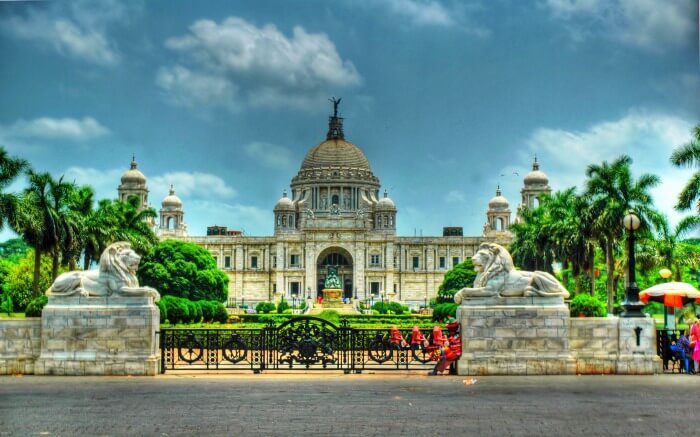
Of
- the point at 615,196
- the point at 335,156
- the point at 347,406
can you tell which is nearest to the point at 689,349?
the point at 347,406

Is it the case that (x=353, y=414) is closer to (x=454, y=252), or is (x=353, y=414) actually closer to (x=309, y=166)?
(x=454, y=252)

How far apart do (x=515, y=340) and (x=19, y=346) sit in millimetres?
11719

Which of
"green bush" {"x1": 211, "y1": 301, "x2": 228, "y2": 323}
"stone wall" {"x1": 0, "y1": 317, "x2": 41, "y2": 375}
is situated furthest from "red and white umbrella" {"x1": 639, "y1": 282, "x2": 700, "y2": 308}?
"green bush" {"x1": 211, "y1": 301, "x2": 228, "y2": 323}

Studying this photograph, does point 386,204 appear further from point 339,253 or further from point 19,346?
point 19,346

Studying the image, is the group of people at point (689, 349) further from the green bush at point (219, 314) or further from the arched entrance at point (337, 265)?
the arched entrance at point (337, 265)

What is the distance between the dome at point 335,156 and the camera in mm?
140363

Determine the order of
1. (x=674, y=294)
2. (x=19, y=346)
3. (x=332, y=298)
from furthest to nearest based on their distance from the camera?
(x=332, y=298) < (x=674, y=294) < (x=19, y=346)

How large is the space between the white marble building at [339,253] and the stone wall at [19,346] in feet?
317

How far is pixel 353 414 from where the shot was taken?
15070 mm

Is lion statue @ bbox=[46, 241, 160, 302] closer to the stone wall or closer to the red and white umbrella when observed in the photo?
the stone wall

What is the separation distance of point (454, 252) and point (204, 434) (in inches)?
4354

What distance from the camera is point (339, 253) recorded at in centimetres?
12519

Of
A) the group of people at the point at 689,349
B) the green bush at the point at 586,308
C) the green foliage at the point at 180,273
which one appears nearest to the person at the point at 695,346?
the group of people at the point at 689,349

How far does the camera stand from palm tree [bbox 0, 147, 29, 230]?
120 ft
